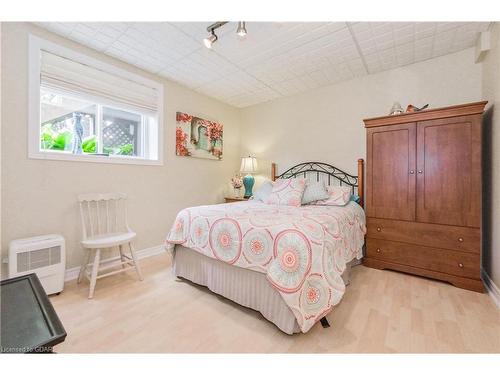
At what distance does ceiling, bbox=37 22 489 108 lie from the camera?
2.09 meters

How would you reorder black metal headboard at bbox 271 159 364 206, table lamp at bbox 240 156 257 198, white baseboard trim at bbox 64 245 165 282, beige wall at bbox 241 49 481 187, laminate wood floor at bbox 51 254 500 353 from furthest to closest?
1. table lamp at bbox 240 156 257 198
2. black metal headboard at bbox 271 159 364 206
3. beige wall at bbox 241 49 481 187
4. white baseboard trim at bbox 64 245 165 282
5. laminate wood floor at bbox 51 254 500 353

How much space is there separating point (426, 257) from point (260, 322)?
1.86 m

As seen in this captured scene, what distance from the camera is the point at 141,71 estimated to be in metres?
2.87

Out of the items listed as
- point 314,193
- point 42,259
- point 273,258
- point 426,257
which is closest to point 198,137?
point 314,193

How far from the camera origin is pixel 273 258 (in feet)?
4.91

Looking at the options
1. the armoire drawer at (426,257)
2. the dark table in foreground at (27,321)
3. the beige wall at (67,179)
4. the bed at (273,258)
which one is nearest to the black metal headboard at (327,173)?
the armoire drawer at (426,257)

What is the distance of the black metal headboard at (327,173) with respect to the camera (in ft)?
9.73

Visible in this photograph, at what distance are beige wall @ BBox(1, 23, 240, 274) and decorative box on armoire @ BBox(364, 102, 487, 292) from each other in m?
2.61

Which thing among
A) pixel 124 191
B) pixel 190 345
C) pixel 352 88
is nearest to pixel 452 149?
pixel 352 88

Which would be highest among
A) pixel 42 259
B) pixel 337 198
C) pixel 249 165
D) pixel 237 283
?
pixel 249 165

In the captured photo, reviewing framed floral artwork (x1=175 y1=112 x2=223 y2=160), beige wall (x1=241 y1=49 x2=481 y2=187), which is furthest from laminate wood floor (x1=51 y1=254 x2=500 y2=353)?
framed floral artwork (x1=175 y1=112 x2=223 y2=160)

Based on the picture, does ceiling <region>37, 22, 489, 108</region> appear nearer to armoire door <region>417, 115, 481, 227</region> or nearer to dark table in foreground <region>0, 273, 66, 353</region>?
armoire door <region>417, 115, 481, 227</region>

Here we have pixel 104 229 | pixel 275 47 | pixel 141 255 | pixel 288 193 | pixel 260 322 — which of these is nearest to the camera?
pixel 260 322

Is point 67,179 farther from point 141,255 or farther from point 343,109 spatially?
point 343,109
